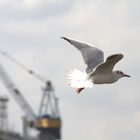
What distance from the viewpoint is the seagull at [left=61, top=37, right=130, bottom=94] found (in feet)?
80.1

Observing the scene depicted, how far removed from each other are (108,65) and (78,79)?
0.94 metres

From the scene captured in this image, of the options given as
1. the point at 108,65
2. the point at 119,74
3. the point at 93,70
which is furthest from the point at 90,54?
the point at 108,65

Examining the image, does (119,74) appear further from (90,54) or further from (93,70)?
(90,54)

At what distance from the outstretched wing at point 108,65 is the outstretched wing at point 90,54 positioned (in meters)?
0.98

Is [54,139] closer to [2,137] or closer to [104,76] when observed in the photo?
[2,137]

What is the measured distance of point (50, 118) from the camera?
16075 cm

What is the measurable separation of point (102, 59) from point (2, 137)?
11942 centimetres

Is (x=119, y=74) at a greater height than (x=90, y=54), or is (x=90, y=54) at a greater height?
(x=90, y=54)

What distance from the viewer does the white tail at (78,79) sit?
24.4m

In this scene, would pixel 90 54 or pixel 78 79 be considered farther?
pixel 90 54

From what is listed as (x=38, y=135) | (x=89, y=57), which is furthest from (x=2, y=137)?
(x=89, y=57)

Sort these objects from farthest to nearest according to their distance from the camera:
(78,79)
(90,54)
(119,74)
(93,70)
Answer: (90,54) → (119,74) → (93,70) → (78,79)

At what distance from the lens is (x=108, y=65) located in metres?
24.9

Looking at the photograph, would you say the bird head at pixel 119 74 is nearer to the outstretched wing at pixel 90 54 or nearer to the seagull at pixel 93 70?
the seagull at pixel 93 70
